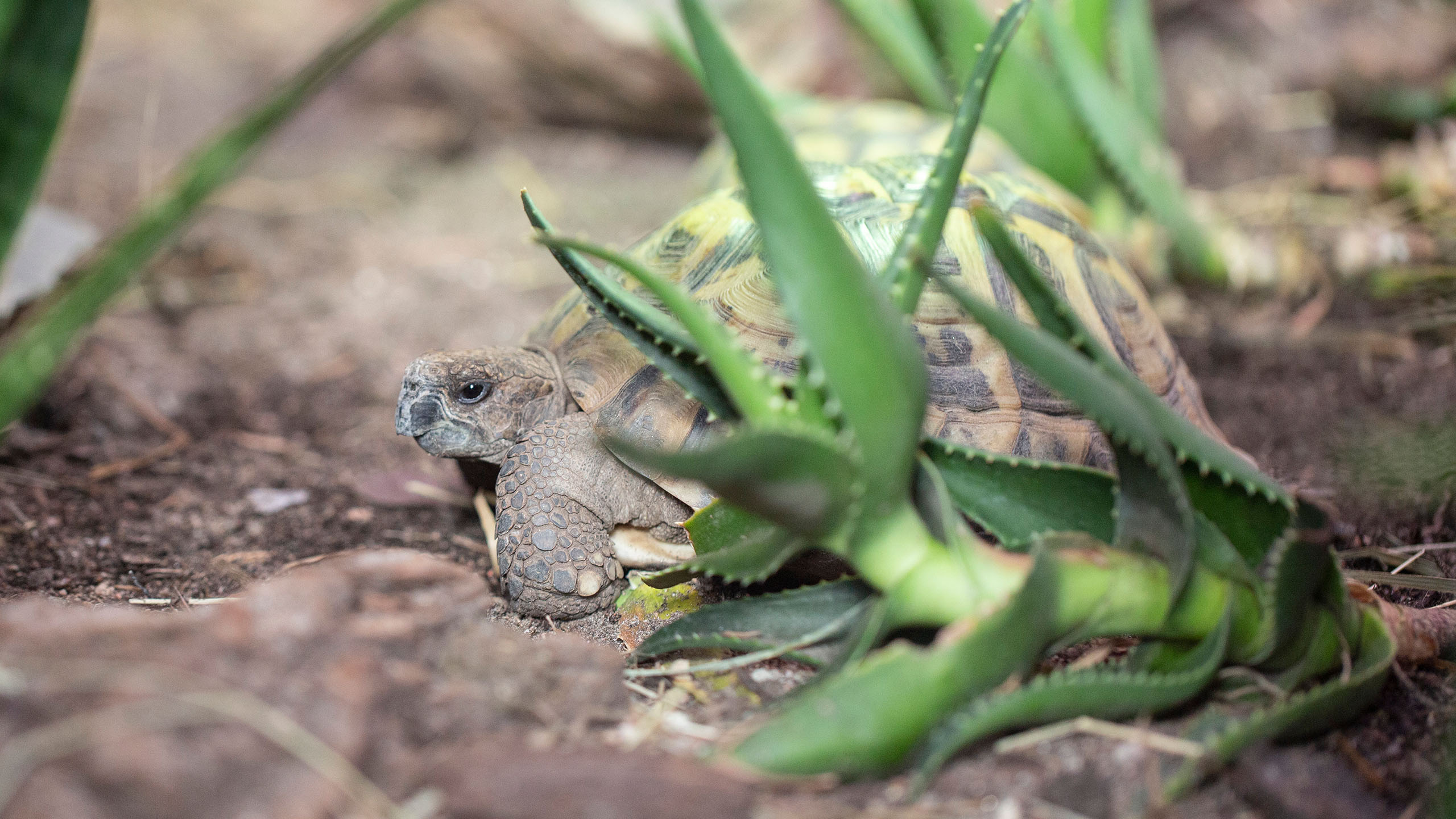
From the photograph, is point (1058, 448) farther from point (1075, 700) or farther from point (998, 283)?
point (1075, 700)

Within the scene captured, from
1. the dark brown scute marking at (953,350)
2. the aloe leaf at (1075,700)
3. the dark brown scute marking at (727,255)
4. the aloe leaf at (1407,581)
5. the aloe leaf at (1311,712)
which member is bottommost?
the aloe leaf at (1407,581)

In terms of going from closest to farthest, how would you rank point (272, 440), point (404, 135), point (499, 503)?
point (499, 503)
point (272, 440)
point (404, 135)

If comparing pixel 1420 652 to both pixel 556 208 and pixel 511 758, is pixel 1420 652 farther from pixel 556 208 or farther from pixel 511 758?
pixel 556 208

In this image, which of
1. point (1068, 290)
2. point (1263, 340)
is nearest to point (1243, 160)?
point (1263, 340)

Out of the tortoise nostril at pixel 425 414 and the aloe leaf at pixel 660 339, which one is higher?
the aloe leaf at pixel 660 339

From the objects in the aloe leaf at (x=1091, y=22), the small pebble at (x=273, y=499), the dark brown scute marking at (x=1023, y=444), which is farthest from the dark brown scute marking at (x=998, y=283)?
the aloe leaf at (x=1091, y=22)

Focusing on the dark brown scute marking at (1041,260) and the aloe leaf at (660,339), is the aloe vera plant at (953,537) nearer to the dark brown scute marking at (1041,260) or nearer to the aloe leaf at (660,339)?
the aloe leaf at (660,339)

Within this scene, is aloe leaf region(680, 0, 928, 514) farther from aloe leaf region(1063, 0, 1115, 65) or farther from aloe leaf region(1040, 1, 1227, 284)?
aloe leaf region(1063, 0, 1115, 65)
